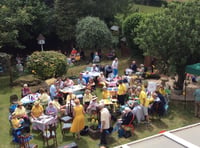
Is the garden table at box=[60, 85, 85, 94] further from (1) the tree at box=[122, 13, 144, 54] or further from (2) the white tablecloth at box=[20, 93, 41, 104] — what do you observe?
(1) the tree at box=[122, 13, 144, 54]

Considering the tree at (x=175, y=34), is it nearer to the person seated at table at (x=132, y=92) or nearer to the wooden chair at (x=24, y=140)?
the person seated at table at (x=132, y=92)

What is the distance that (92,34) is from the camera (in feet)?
74.5

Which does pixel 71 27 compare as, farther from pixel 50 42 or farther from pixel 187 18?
pixel 187 18

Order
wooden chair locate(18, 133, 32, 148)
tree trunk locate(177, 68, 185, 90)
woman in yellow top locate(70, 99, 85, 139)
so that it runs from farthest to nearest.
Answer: tree trunk locate(177, 68, 185, 90), woman in yellow top locate(70, 99, 85, 139), wooden chair locate(18, 133, 32, 148)

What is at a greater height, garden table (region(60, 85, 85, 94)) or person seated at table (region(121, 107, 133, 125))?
garden table (region(60, 85, 85, 94))

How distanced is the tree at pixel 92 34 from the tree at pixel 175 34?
28.9 ft

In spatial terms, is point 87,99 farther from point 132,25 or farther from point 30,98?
point 132,25

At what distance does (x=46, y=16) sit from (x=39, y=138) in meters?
16.7

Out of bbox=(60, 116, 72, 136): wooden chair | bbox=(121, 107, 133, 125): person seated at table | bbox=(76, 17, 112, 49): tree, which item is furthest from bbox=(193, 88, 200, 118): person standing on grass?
bbox=(76, 17, 112, 49): tree

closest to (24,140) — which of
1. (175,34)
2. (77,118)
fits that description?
(77,118)

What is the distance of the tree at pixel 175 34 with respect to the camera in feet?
43.7

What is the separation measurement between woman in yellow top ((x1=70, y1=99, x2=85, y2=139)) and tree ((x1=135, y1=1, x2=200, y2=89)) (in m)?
5.62

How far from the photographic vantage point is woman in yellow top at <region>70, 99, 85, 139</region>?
1027cm

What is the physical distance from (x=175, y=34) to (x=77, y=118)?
631 cm
